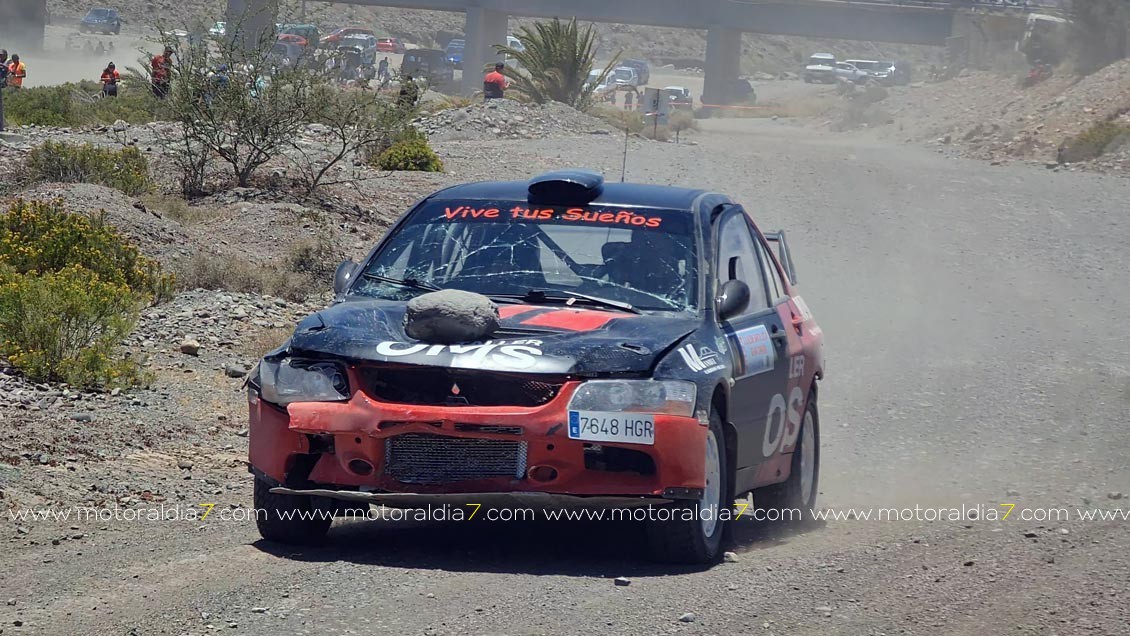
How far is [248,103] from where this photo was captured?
65.4 feet

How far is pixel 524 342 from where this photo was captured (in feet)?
19.0

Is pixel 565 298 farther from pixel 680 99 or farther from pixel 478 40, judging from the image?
pixel 478 40

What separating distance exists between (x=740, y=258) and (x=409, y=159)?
18243 mm

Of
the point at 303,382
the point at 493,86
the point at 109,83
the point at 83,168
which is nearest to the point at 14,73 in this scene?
the point at 109,83

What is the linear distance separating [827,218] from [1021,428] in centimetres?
1307

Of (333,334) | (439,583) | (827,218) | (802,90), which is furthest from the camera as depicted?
(802,90)

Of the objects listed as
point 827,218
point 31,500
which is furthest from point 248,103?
point 31,500

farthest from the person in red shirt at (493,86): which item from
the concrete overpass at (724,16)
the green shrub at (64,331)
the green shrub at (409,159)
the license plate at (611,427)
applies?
the concrete overpass at (724,16)

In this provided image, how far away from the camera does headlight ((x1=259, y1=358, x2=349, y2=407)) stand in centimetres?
573

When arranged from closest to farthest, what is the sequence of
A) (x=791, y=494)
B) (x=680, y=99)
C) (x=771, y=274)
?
(x=791, y=494) → (x=771, y=274) → (x=680, y=99)

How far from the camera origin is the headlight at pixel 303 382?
5727mm

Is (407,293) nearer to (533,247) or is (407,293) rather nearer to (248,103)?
(533,247)

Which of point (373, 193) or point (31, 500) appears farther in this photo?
point (373, 193)

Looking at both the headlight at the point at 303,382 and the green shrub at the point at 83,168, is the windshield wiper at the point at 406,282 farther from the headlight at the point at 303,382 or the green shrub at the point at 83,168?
the green shrub at the point at 83,168
